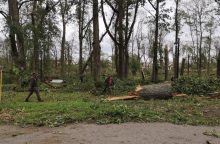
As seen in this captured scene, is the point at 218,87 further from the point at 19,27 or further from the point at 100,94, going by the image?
the point at 19,27

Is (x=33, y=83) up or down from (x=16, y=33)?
down

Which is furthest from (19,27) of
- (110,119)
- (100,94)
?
(110,119)

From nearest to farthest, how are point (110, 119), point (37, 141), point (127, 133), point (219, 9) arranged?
1. point (37, 141)
2. point (127, 133)
3. point (110, 119)
4. point (219, 9)

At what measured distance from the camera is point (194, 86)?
28.7 m

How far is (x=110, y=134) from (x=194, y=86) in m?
16.4

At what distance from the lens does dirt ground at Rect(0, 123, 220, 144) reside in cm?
1248

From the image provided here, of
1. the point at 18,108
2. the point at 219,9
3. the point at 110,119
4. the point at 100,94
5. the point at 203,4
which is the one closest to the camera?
the point at 110,119

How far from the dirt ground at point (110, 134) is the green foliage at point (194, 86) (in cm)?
1338

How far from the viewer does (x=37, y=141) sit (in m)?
12.4

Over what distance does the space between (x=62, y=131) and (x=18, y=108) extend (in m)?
6.19

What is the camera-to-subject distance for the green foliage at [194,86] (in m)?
28.2

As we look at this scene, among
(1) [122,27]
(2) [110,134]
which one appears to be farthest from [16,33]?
(2) [110,134]

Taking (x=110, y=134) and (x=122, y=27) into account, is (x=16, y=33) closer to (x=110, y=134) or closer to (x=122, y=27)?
(x=122, y=27)

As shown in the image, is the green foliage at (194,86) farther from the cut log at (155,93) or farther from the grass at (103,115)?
the grass at (103,115)
